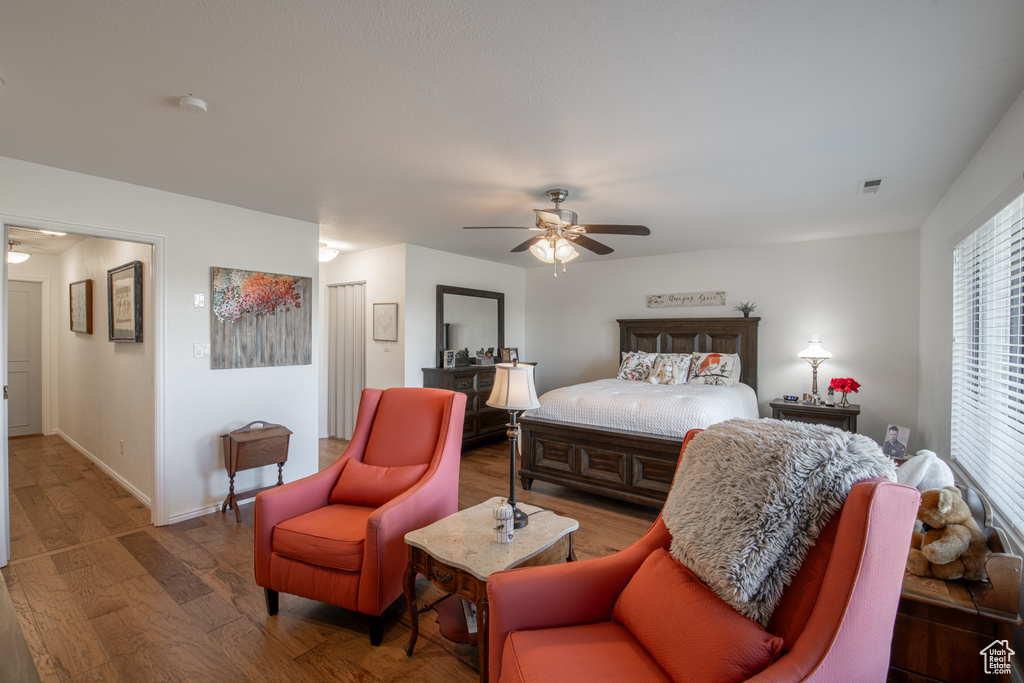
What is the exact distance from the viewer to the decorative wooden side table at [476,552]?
1654 millimetres

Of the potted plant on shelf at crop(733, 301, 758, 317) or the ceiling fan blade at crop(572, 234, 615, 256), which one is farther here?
the potted plant on shelf at crop(733, 301, 758, 317)

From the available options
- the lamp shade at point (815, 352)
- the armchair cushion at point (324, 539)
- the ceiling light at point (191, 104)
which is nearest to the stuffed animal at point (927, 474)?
the armchair cushion at point (324, 539)

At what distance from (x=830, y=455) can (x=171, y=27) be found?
2399mm

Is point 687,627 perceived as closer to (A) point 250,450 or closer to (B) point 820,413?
(A) point 250,450

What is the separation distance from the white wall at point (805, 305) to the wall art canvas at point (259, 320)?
3.74m

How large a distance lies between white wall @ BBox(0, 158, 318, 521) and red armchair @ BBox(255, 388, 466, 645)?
1.64 meters

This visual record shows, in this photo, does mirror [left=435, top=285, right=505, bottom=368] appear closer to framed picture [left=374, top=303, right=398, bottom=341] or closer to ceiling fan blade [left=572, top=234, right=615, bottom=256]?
framed picture [left=374, top=303, right=398, bottom=341]

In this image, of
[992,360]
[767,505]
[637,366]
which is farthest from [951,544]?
[637,366]

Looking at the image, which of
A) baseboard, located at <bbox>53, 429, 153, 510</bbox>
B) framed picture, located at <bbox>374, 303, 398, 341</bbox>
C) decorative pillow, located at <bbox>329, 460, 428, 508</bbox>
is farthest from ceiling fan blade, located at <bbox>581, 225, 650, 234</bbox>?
baseboard, located at <bbox>53, 429, 153, 510</bbox>

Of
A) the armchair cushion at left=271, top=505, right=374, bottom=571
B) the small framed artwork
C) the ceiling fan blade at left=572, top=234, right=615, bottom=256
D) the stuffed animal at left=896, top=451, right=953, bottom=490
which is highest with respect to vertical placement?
the ceiling fan blade at left=572, top=234, right=615, bottom=256

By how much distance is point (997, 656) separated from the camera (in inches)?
58.6

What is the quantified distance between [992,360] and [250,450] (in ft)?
15.0

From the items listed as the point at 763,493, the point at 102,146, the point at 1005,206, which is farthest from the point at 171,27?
the point at 1005,206

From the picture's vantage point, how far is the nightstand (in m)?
4.32
